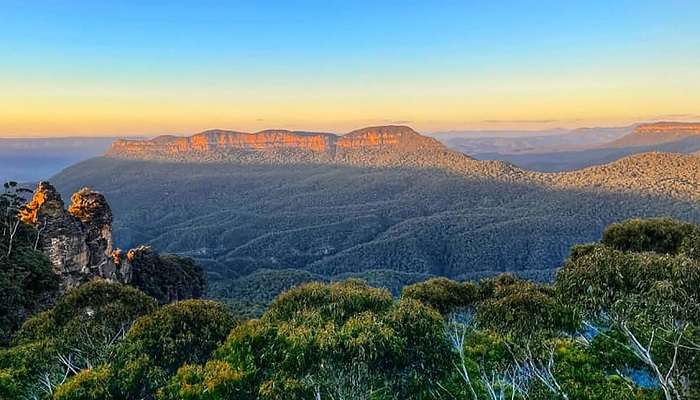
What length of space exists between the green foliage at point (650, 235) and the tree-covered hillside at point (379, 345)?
4.43m

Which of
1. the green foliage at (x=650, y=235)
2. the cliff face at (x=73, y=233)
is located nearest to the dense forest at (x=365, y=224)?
the cliff face at (x=73, y=233)

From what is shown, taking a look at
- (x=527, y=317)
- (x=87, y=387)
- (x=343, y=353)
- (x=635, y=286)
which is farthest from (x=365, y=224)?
(x=87, y=387)

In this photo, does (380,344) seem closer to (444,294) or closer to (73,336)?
(444,294)

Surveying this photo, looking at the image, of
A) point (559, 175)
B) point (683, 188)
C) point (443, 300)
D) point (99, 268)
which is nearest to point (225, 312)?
point (443, 300)

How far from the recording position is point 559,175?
13612 cm

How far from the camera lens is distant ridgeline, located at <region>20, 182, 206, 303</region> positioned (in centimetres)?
2983

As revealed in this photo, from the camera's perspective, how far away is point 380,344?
479 inches

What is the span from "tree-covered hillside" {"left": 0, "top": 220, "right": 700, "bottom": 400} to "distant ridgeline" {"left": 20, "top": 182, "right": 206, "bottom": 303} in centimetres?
1489

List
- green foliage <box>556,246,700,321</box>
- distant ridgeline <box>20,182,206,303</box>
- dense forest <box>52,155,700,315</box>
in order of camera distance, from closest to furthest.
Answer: green foliage <box>556,246,700,321</box>
distant ridgeline <box>20,182,206,303</box>
dense forest <box>52,155,700,315</box>

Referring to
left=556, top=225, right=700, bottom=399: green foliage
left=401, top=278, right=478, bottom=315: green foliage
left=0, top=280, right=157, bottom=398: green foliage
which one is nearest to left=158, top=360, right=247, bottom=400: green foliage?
left=0, top=280, right=157, bottom=398: green foliage

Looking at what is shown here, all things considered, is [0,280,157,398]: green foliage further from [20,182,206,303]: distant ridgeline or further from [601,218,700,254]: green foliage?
[601,218,700,254]: green foliage

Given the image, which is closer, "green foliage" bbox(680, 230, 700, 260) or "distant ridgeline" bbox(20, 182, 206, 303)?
"green foliage" bbox(680, 230, 700, 260)

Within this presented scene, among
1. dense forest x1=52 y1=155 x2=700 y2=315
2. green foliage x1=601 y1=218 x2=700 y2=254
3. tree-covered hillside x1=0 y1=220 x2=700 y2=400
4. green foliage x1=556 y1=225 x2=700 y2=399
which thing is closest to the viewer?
green foliage x1=556 y1=225 x2=700 y2=399

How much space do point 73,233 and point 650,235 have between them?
31.9m
